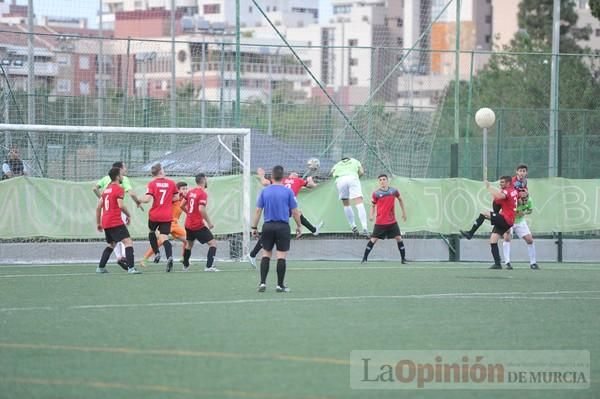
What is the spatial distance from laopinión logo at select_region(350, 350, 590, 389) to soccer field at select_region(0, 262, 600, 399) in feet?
0.67

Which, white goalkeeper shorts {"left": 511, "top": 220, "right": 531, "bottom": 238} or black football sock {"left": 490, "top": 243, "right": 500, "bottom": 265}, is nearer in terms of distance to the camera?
black football sock {"left": 490, "top": 243, "right": 500, "bottom": 265}

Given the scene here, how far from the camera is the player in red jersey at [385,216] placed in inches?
952

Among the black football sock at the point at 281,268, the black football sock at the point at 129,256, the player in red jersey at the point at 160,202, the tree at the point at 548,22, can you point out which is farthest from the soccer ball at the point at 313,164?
the tree at the point at 548,22

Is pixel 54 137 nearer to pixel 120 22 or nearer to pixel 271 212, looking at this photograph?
pixel 271 212

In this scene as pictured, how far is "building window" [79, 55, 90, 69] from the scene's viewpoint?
2946cm

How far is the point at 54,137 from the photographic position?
25.1 meters

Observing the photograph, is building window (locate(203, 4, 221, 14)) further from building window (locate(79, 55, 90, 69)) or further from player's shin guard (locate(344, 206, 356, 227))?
player's shin guard (locate(344, 206, 356, 227))

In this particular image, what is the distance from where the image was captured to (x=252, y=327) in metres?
12.5

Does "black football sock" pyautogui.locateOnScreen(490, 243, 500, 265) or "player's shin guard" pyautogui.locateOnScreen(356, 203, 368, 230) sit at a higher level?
"player's shin guard" pyautogui.locateOnScreen(356, 203, 368, 230)

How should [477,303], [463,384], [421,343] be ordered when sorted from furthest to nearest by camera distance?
[477,303], [421,343], [463,384]

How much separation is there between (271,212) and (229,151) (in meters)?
7.42

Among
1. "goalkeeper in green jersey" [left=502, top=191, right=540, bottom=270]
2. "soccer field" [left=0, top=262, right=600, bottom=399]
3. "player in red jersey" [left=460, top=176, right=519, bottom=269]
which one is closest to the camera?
"soccer field" [left=0, top=262, right=600, bottom=399]

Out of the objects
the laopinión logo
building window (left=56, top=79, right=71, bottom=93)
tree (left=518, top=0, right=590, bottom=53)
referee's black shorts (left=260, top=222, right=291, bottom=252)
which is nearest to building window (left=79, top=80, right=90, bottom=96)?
building window (left=56, top=79, right=71, bottom=93)

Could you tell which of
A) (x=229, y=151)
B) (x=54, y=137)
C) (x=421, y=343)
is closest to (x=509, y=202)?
(x=229, y=151)
